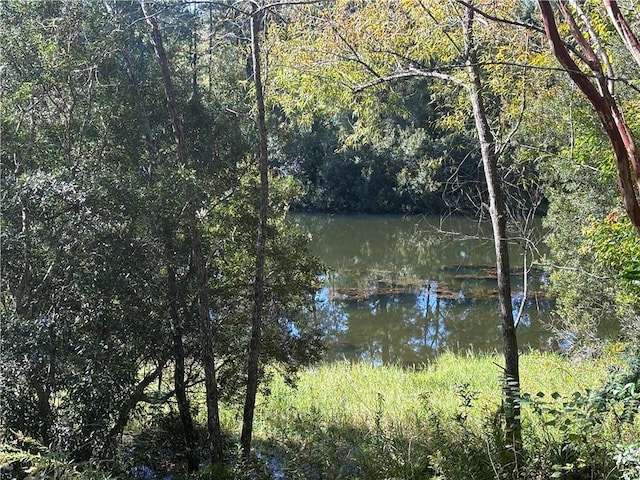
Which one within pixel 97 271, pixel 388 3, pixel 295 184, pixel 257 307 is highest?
pixel 388 3

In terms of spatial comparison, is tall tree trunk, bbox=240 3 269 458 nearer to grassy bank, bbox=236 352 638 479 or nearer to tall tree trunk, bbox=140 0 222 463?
tall tree trunk, bbox=140 0 222 463

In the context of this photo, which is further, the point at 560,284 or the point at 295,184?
the point at 560,284

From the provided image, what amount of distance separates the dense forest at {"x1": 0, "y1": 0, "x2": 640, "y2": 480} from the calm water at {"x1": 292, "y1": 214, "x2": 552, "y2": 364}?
8.63 feet

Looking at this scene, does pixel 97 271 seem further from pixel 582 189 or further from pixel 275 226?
pixel 582 189

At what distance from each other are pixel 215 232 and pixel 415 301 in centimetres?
1065

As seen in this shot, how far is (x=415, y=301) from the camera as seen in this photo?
14867 mm

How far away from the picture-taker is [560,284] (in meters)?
8.92

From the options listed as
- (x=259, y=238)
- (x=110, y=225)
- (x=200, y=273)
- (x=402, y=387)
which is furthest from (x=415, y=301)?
(x=110, y=225)

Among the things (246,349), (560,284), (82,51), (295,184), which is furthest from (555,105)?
(82,51)

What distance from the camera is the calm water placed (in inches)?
460

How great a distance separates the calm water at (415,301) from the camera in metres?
11.7

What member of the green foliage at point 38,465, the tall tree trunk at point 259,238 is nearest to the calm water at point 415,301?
the tall tree trunk at point 259,238

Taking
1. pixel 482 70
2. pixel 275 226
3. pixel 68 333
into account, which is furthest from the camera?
pixel 275 226

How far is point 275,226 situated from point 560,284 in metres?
5.53
